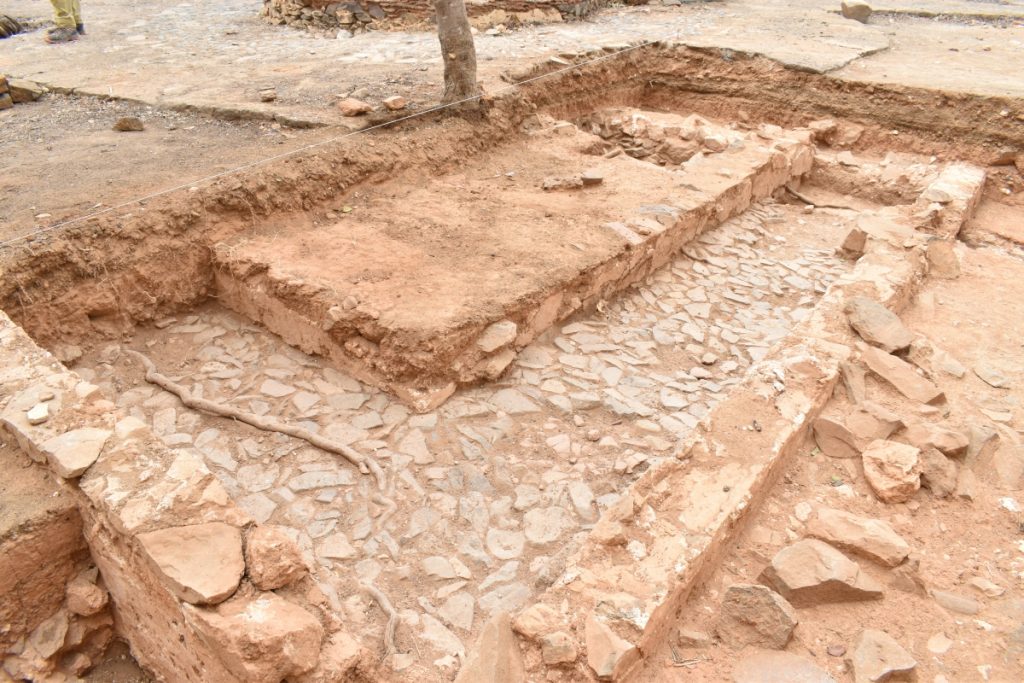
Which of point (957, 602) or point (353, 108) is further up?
point (353, 108)

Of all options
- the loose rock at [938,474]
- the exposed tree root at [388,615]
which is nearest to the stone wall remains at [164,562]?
the exposed tree root at [388,615]

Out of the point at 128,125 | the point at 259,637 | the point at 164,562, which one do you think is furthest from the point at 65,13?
the point at 259,637

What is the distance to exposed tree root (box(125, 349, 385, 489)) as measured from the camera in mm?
3283

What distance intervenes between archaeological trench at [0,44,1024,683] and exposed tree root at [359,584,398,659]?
0.04 feet

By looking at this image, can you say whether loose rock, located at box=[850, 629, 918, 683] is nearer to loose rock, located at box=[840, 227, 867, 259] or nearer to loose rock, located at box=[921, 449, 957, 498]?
loose rock, located at box=[921, 449, 957, 498]

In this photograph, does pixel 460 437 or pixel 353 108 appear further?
pixel 353 108

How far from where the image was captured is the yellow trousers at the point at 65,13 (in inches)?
310

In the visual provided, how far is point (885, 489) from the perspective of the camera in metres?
2.92

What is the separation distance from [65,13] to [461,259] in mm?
6680

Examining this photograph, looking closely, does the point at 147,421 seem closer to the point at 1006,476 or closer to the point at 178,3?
the point at 1006,476

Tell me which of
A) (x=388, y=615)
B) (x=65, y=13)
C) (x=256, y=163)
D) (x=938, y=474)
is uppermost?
(x=65, y=13)

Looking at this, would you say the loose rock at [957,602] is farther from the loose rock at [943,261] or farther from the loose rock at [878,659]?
the loose rock at [943,261]

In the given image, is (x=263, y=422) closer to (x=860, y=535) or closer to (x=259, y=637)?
(x=259, y=637)

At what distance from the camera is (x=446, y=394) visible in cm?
366
